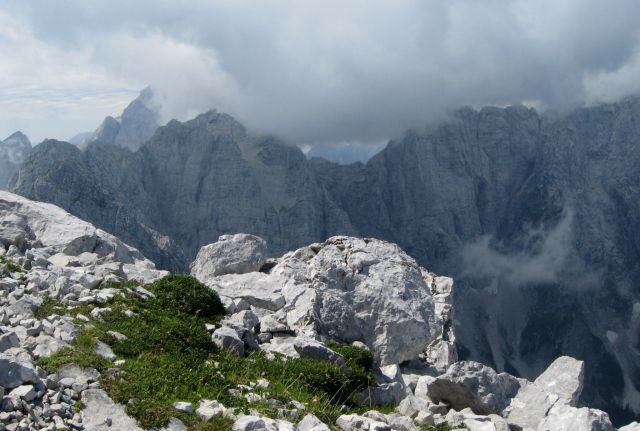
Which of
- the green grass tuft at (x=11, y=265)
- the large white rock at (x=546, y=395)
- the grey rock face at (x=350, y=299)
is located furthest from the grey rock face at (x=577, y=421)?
the green grass tuft at (x=11, y=265)

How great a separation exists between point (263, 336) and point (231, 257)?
37.7 ft

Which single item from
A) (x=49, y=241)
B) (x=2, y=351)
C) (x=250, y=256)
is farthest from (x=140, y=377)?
(x=250, y=256)

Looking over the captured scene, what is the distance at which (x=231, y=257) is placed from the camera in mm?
31828

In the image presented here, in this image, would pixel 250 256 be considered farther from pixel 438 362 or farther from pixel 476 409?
pixel 476 409

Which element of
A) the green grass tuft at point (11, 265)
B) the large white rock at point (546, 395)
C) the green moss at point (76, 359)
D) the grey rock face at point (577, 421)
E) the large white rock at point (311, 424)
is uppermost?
the green grass tuft at point (11, 265)

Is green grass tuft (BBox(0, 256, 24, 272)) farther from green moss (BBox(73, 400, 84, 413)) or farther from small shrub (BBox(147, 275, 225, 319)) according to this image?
green moss (BBox(73, 400, 84, 413))

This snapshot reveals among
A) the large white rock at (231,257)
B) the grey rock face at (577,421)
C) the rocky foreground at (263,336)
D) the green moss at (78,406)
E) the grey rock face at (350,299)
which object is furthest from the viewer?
the large white rock at (231,257)

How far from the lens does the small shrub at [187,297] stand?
64.7ft

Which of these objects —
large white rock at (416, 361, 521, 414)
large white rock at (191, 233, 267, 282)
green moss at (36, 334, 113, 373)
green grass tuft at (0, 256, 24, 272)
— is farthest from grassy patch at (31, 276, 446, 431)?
large white rock at (191, 233, 267, 282)

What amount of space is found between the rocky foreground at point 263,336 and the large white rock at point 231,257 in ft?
0.24

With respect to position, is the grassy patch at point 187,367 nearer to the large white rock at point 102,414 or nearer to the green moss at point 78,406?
the large white rock at point 102,414

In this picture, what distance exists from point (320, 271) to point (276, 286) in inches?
100

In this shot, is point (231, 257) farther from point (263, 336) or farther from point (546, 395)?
point (546, 395)

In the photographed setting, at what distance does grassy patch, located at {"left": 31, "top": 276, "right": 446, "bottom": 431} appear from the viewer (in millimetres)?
12602
